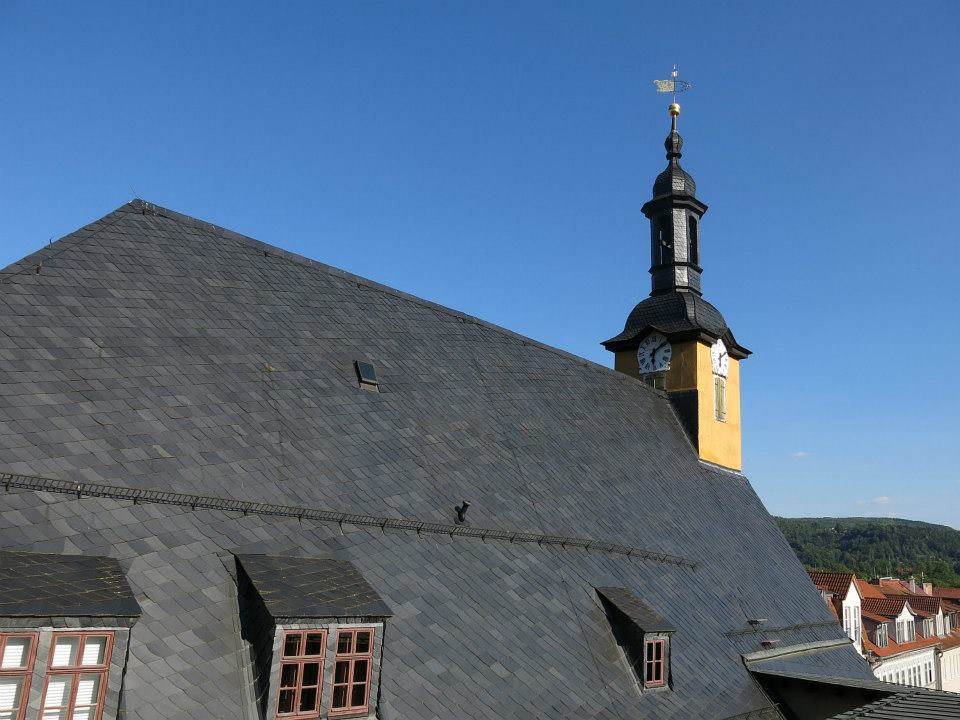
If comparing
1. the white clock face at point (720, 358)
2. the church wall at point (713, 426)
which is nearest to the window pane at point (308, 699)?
→ the church wall at point (713, 426)

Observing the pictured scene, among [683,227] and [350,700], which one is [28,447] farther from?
[683,227]

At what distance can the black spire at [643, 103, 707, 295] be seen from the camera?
29.7 meters

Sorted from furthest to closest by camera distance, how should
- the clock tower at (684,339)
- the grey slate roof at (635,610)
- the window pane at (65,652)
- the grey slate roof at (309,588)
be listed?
the clock tower at (684,339) → the grey slate roof at (635,610) → the grey slate roof at (309,588) → the window pane at (65,652)

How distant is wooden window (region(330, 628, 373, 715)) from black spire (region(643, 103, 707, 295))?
22083 mm

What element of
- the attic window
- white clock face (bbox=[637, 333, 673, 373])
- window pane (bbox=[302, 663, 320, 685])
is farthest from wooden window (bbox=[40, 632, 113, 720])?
white clock face (bbox=[637, 333, 673, 373])

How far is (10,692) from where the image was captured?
23.4 ft

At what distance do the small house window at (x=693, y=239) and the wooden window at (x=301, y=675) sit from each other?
78.6 ft

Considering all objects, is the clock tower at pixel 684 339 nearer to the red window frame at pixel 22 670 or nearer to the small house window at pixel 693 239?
the small house window at pixel 693 239

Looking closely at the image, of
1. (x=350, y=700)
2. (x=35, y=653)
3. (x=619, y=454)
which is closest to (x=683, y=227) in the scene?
(x=619, y=454)

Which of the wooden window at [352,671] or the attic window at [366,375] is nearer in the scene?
the wooden window at [352,671]

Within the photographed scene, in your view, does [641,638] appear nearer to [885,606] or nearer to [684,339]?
[684,339]

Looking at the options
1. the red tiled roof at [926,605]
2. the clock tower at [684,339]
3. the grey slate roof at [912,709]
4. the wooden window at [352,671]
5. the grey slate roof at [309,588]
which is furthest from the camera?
the red tiled roof at [926,605]

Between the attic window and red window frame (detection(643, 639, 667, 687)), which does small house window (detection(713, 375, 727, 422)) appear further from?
the attic window

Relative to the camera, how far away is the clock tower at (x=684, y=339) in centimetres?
2709
